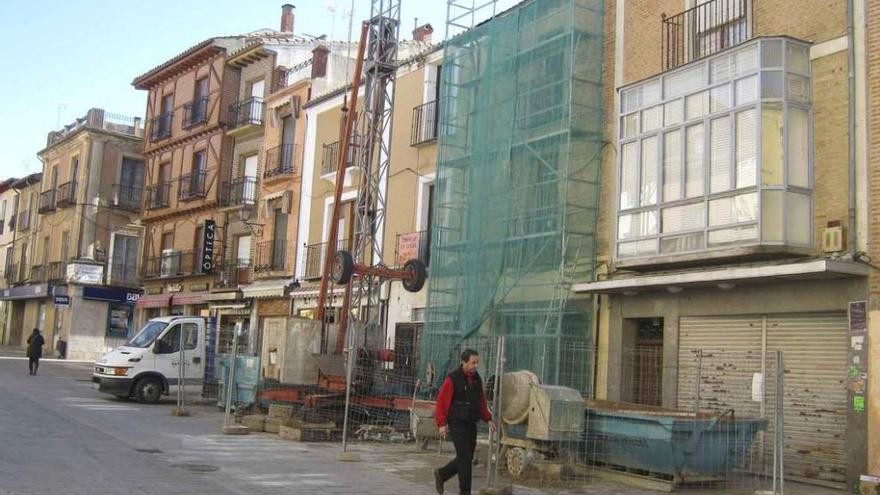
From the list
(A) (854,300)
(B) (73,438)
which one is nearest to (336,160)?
(B) (73,438)

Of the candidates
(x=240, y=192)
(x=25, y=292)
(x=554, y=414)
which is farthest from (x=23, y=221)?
(x=554, y=414)

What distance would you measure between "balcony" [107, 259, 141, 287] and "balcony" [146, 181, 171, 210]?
425 cm

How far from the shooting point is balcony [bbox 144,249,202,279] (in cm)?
3359

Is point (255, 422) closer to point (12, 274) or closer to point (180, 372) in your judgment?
point (180, 372)

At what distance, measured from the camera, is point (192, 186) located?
112 feet

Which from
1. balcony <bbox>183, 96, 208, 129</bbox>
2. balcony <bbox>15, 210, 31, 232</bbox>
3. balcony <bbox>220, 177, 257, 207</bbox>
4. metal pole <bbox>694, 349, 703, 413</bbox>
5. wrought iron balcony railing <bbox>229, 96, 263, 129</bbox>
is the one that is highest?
balcony <bbox>183, 96, 208, 129</bbox>

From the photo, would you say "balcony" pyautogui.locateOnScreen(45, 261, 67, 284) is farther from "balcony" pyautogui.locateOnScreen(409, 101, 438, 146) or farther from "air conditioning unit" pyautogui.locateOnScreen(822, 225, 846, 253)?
"air conditioning unit" pyautogui.locateOnScreen(822, 225, 846, 253)

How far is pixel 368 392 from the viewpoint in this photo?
16281 millimetres

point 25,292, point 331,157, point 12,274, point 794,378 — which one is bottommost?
point 794,378

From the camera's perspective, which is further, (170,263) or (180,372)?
(170,263)

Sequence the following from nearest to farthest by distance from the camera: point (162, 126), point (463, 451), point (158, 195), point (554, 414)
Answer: point (463, 451), point (554, 414), point (158, 195), point (162, 126)

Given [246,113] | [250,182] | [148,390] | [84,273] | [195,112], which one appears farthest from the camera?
[84,273]

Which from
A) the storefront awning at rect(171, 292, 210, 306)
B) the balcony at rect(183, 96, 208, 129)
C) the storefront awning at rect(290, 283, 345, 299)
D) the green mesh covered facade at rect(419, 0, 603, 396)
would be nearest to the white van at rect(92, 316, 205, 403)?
the storefront awning at rect(290, 283, 345, 299)

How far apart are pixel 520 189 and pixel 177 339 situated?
906cm
